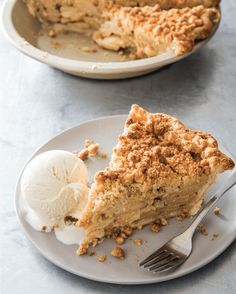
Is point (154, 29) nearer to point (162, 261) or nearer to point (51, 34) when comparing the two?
point (51, 34)

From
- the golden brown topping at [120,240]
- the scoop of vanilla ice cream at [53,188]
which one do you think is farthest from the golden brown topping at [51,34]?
the golden brown topping at [120,240]

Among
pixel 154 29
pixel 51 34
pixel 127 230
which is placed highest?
pixel 154 29

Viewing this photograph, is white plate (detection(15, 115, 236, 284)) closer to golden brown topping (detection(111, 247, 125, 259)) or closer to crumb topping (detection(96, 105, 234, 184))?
golden brown topping (detection(111, 247, 125, 259))

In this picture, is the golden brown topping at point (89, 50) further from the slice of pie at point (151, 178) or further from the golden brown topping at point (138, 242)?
the golden brown topping at point (138, 242)

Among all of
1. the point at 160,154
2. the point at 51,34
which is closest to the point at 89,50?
the point at 51,34

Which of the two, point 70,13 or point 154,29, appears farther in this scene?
point 70,13

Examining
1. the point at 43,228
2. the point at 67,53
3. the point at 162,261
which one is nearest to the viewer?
the point at 162,261
